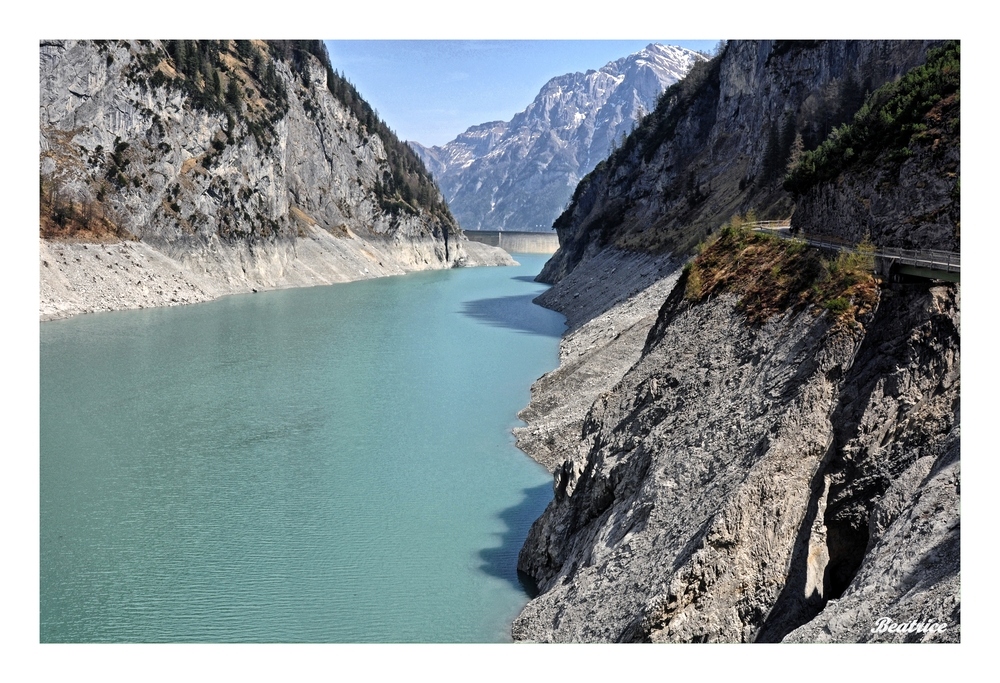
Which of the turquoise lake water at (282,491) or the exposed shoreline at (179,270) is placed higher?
the exposed shoreline at (179,270)

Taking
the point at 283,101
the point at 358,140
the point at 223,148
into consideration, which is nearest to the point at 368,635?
the point at 223,148

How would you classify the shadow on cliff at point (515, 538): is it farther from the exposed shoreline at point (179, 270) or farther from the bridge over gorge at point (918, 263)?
the exposed shoreline at point (179, 270)

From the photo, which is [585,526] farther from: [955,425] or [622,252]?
[622,252]

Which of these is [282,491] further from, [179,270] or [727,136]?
[727,136]

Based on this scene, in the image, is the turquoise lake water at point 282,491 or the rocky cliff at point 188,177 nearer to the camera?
the turquoise lake water at point 282,491

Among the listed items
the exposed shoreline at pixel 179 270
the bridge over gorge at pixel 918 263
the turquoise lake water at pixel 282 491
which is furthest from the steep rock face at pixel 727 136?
the bridge over gorge at pixel 918 263

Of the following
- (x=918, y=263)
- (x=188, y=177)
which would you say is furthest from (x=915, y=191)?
(x=188, y=177)
